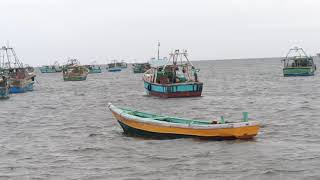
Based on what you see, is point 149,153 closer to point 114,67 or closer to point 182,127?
point 182,127

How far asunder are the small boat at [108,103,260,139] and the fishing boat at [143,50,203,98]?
56.6 ft

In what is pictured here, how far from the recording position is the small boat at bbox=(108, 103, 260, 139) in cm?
1923

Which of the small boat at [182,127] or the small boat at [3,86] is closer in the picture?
the small boat at [182,127]

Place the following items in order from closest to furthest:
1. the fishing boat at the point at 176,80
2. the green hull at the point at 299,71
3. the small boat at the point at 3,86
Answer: the fishing boat at the point at 176,80 < the small boat at the point at 3,86 < the green hull at the point at 299,71

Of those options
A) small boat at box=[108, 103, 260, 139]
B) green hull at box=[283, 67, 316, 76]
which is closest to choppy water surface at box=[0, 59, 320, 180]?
small boat at box=[108, 103, 260, 139]

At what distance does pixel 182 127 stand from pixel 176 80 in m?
20.6

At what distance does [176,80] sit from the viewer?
40594mm

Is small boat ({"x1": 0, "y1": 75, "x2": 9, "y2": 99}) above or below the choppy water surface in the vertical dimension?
above

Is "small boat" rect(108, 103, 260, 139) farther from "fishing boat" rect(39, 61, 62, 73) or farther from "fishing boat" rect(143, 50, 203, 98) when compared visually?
"fishing boat" rect(39, 61, 62, 73)

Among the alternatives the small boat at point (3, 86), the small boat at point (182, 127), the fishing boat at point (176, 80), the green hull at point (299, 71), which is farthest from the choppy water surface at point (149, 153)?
the green hull at point (299, 71)

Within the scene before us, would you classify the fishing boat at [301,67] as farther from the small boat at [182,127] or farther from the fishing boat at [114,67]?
the fishing boat at [114,67]

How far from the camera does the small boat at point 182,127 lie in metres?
19.2

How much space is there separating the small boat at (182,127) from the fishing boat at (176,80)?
17253 mm

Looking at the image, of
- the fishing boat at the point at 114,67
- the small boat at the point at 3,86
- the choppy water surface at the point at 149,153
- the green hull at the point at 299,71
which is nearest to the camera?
the choppy water surface at the point at 149,153
